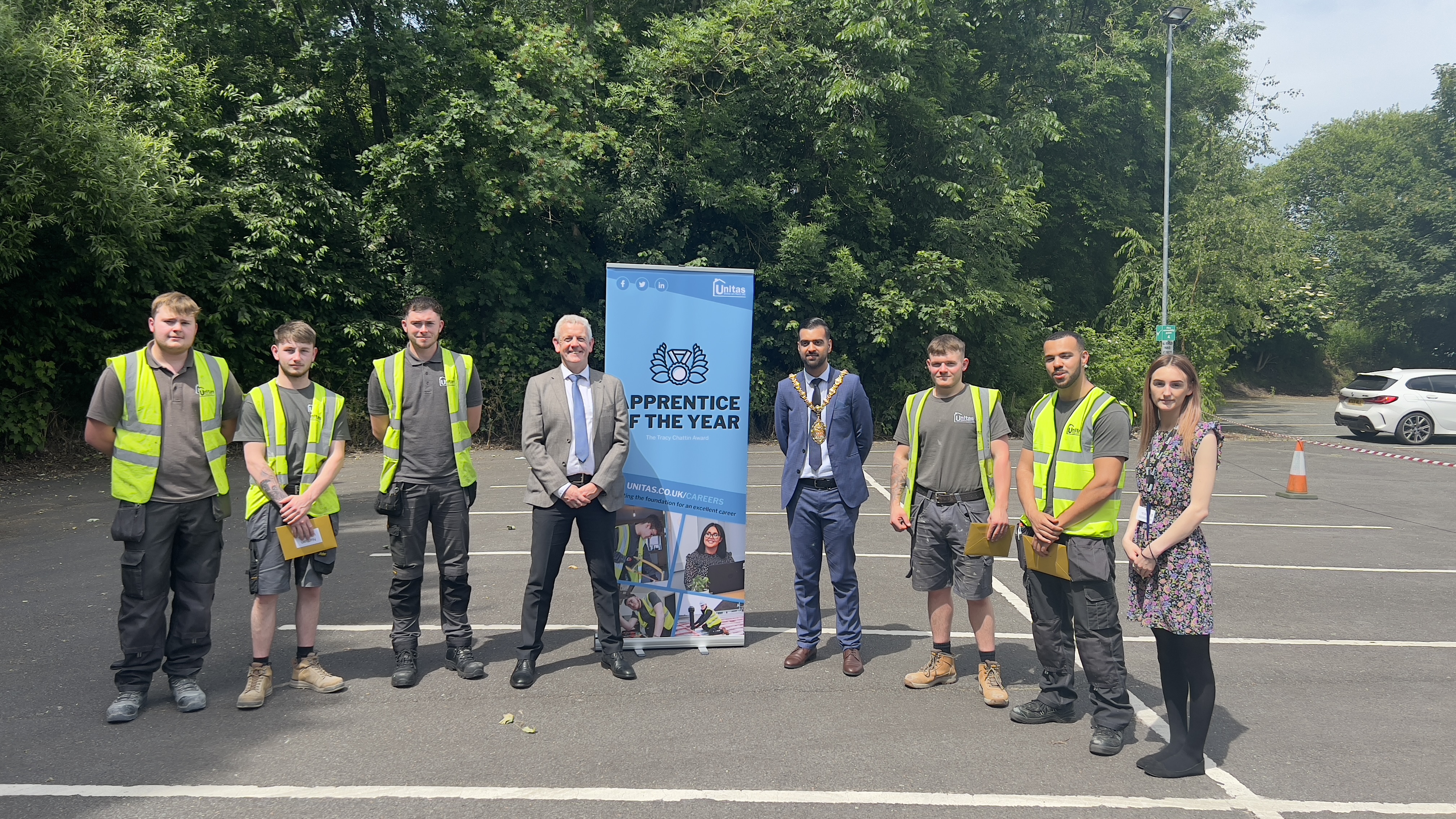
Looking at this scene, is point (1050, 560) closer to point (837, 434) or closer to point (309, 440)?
point (837, 434)

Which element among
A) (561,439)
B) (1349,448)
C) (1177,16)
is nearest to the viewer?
(561,439)

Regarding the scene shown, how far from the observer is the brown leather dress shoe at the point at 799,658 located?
5910 millimetres

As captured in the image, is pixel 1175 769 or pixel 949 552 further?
pixel 949 552

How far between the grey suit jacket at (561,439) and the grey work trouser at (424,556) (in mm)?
450

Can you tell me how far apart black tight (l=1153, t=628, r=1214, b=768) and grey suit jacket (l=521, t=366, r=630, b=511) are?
116 inches

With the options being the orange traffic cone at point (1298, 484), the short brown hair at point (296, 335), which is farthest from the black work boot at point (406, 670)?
the orange traffic cone at point (1298, 484)

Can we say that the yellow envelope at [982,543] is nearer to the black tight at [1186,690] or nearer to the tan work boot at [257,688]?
the black tight at [1186,690]

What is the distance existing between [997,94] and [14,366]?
21064 millimetres

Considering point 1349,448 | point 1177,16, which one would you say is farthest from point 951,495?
point 1177,16

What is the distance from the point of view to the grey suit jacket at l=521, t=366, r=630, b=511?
571 centimetres

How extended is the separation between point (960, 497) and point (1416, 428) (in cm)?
2194

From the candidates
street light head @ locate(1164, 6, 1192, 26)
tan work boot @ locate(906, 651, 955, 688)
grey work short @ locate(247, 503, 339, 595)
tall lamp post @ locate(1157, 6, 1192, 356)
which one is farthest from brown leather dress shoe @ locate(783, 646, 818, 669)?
street light head @ locate(1164, 6, 1192, 26)

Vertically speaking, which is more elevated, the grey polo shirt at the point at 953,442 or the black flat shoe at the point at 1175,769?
the grey polo shirt at the point at 953,442

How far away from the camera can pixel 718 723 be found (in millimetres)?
5012
